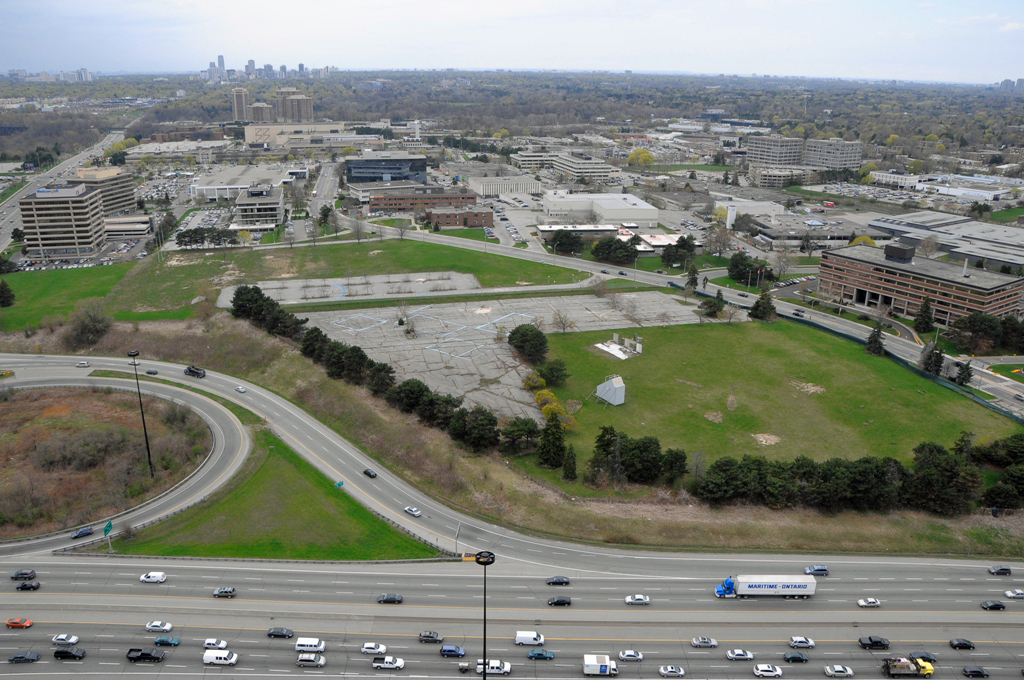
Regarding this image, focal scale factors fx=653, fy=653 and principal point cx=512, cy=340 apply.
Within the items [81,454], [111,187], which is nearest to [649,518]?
[81,454]

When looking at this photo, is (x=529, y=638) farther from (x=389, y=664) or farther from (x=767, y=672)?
(x=767, y=672)

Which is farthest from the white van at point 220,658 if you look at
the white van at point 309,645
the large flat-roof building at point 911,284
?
the large flat-roof building at point 911,284

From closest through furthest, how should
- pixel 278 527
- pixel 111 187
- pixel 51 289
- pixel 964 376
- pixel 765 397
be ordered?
pixel 278 527
pixel 765 397
pixel 964 376
pixel 51 289
pixel 111 187

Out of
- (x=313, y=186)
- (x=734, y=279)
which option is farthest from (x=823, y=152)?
(x=313, y=186)

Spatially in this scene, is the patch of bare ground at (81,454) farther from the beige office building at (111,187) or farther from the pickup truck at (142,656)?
the beige office building at (111,187)

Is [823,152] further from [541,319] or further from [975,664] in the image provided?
[975,664]
